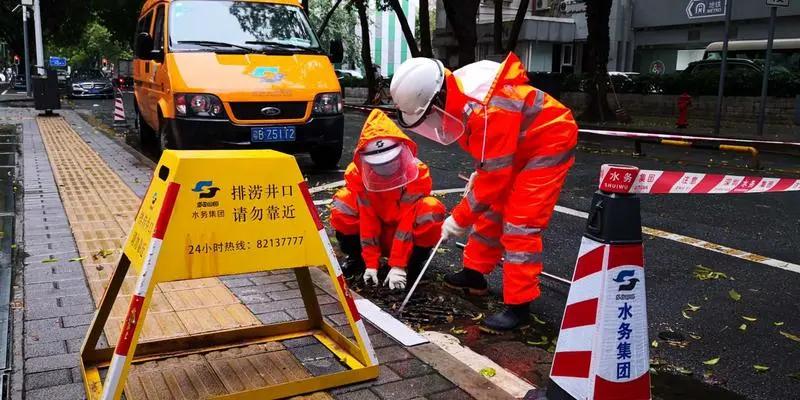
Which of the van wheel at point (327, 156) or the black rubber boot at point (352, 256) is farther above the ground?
the van wheel at point (327, 156)

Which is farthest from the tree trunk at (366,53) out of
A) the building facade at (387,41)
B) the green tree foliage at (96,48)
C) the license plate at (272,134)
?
the green tree foliage at (96,48)

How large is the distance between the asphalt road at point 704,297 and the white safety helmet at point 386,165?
2.51ft

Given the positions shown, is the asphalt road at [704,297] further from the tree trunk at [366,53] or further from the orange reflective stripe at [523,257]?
the tree trunk at [366,53]

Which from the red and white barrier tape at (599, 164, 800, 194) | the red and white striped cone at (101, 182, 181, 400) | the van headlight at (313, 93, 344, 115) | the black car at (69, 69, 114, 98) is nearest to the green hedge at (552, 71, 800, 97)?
the van headlight at (313, 93, 344, 115)

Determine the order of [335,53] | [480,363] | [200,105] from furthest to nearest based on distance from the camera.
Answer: [335,53] → [200,105] → [480,363]

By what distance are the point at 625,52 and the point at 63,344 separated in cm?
3065

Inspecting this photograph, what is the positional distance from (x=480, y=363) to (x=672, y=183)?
1.19 metres

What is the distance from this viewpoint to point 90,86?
28.1 metres

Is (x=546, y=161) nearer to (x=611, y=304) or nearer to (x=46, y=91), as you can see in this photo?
(x=611, y=304)

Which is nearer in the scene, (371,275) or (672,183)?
(672,183)

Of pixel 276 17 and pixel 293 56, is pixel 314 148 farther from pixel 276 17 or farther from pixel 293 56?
pixel 276 17

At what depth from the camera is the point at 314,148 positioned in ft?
26.8

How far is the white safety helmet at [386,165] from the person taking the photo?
3.88m

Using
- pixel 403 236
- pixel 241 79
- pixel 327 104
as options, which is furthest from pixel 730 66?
pixel 403 236
